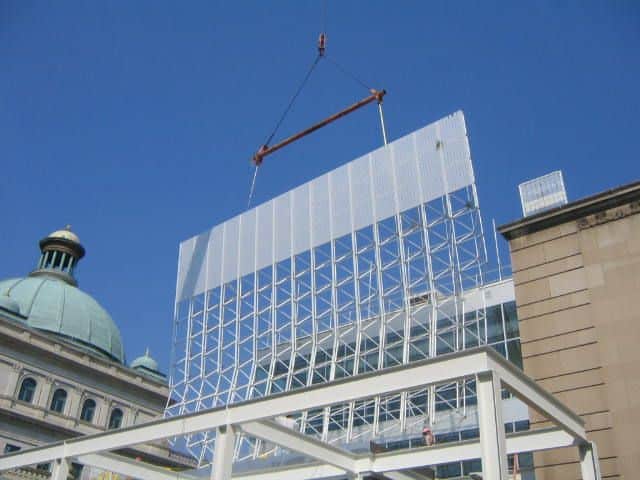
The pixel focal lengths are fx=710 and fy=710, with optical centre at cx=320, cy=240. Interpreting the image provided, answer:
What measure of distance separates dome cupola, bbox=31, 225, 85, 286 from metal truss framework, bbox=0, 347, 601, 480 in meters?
48.4

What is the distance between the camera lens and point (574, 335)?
18312mm

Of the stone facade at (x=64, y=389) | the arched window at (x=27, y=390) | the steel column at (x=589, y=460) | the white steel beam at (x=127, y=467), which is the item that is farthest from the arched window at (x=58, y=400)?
the steel column at (x=589, y=460)

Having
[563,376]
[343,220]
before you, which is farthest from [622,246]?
[343,220]

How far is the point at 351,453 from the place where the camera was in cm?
1802

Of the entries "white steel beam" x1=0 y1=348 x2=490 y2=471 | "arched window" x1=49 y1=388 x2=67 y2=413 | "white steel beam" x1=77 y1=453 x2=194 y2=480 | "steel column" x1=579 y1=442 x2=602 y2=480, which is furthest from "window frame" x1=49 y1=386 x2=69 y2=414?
"steel column" x1=579 y1=442 x2=602 y2=480

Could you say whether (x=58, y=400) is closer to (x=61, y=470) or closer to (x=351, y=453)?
(x=61, y=470)

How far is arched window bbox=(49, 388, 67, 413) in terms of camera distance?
49.9 metres

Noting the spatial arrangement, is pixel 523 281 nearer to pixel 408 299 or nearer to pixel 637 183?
pixel 637 183

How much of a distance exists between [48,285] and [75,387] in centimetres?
1358

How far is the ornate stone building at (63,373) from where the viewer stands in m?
47.2

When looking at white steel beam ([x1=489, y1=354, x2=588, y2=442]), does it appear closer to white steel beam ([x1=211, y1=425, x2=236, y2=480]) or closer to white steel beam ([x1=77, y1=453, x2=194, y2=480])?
white steel beam ([x1=211, y1=425, x2=236, y2=480])

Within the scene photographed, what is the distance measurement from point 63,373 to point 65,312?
28.7 feet

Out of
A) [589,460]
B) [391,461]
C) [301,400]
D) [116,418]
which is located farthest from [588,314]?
[116,418]

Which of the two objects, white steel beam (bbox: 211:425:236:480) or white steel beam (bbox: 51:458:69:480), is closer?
white steel beam (bbox: 211:425:236:480)
